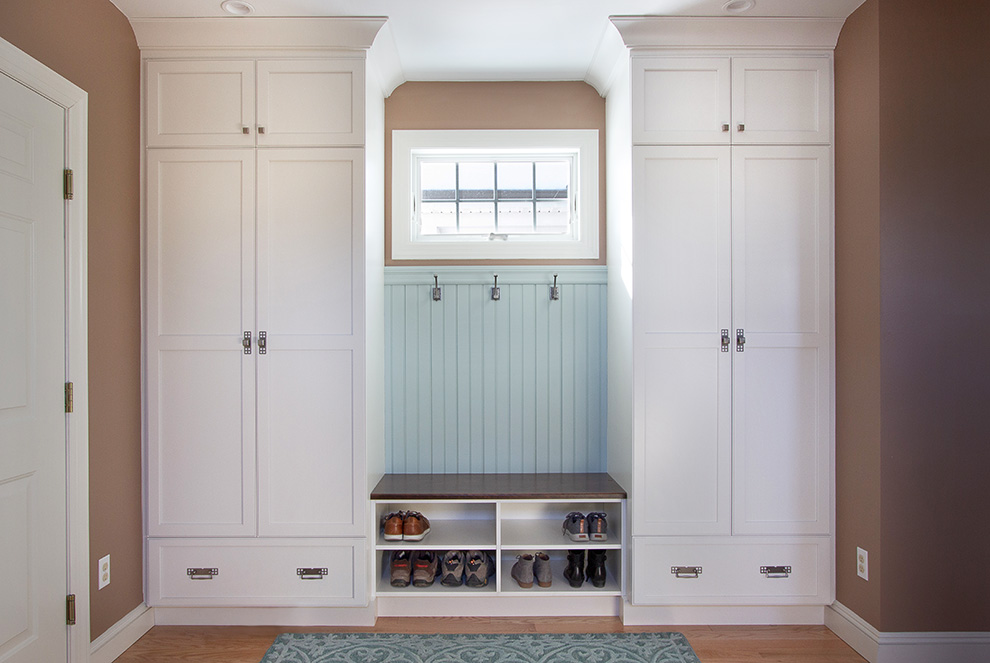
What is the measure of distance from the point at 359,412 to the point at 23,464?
1105 mm

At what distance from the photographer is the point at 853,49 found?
7.86ft

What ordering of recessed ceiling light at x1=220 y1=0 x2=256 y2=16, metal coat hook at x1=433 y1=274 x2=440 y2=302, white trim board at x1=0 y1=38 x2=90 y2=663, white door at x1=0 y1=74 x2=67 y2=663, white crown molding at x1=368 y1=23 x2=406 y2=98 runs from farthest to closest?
metal coat hook at x1=433 y1=274 x2=440 y2=302 < white crown molding at x1=368 y1=23 x2=406 y2=98 < recessed ceiling light at x1=220 y1=0 x2=256 y2=16 < white trim board at x1=0 y1=38 x2=90 y2=663 < white door at x1=0 y1=74 x2=67 y2=663

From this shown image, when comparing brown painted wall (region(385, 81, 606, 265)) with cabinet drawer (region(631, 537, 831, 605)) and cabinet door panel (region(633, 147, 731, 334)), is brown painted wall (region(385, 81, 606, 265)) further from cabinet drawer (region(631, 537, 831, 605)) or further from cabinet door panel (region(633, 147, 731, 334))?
cabinet drawer (region(631, 537, 831, 605))

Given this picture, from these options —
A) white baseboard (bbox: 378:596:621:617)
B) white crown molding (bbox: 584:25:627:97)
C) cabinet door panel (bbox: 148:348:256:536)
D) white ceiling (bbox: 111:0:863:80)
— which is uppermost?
white ceiling (bbox: 111:0:863:80)

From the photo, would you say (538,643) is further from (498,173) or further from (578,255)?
(498,173)

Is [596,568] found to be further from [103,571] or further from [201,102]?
[201,102]

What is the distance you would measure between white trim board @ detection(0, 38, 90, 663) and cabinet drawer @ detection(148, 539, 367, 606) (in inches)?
15.4

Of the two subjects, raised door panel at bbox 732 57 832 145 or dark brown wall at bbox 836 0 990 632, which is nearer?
dark brown wall at bbox 836 0 990 632

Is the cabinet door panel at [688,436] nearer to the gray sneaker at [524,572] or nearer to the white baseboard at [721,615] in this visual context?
the white baseboard at [721,615]

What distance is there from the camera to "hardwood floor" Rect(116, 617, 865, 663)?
231 cm

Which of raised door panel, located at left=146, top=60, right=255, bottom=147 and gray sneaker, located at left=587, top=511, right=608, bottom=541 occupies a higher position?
raised door panel, located at left=146, top=60, right=255, bottom=147

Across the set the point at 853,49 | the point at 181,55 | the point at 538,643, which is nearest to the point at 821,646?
the point at 538,643

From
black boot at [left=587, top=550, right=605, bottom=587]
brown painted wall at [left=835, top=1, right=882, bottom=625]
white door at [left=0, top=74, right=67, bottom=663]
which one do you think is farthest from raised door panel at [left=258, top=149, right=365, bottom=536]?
brown painted wall at [left=835, top=1, right=882, bottom=625]

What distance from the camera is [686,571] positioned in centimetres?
252
